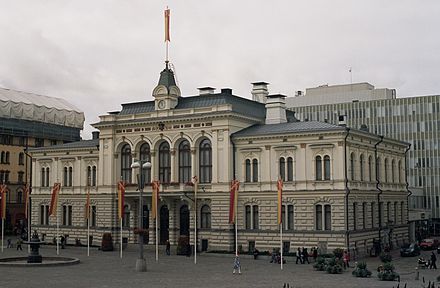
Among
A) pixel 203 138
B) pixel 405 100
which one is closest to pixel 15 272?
pixel 203 138

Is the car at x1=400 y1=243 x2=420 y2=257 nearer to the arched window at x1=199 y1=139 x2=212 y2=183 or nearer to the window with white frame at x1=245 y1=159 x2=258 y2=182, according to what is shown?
the window with white frame at x1=245 y1=159 x2=258 y2=182

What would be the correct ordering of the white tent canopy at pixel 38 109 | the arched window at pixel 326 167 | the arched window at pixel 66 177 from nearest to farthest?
the arched window at pixel 326 167 → the arched window at pixel 66 177 → the white tent canopy at pixel 38 109

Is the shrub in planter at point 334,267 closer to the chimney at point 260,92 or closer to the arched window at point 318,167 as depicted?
the arched window at point 318,167

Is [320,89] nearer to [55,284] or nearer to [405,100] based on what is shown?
[405,100]

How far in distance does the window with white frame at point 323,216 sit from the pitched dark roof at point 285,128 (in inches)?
298

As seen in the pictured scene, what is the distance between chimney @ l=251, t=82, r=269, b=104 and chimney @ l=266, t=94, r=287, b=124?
6511mm

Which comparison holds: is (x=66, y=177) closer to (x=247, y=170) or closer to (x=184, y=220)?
(x=184, y=220)

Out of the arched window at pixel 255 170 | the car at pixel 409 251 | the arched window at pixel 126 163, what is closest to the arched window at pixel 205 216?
the arched window at pixel 255 170

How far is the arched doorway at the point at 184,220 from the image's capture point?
73062 millimetres

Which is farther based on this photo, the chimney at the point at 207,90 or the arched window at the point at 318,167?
the chimney at the point at 207,90

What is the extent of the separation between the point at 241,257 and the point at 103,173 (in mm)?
21983

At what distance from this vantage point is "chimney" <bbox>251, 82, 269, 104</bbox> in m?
84.4

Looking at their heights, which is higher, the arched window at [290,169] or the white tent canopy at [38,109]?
the white tent canopy at [38,109]

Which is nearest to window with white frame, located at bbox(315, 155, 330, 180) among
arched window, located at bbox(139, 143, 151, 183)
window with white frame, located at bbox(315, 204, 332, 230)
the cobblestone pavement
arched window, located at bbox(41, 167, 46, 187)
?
window with white frame, located at bbox(315, 204, 332, 230)
